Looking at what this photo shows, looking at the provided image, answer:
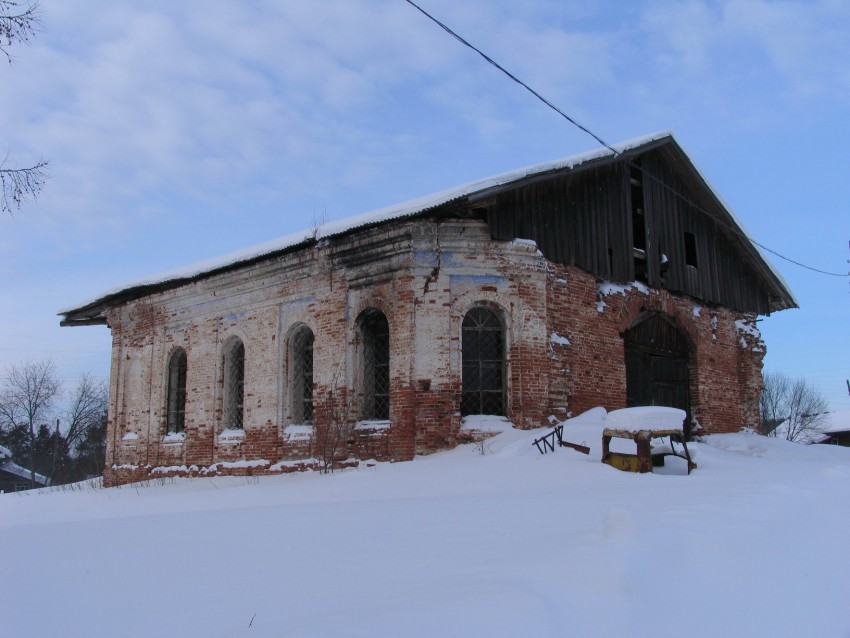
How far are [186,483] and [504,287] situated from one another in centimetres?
725

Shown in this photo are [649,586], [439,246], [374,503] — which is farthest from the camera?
[439,246]

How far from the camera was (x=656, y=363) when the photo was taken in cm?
1408

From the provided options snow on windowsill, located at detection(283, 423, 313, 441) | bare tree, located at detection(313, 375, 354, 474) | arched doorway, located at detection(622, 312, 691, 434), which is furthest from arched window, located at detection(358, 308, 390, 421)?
arched doorway, located at detection(622, 312, 691, 434)

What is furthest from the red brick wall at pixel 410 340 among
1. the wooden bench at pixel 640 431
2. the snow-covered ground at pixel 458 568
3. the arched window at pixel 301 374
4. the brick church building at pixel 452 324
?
the snow-covered ground at pixel 458 568

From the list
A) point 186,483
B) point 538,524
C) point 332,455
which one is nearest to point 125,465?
point 186,483

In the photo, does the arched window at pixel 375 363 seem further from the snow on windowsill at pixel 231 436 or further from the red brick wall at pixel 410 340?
the snow on windowsill at pixel 231 436

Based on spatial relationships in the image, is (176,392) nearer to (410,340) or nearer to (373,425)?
(373,425)

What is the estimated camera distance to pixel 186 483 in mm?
13938

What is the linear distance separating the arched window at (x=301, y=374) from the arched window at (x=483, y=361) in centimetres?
327

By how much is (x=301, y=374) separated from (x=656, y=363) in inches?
266

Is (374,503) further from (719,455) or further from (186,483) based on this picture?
(186,483)

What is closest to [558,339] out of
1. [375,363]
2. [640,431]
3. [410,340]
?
[410,340]

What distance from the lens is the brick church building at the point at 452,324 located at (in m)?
11.3

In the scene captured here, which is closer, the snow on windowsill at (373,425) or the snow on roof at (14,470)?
the snow on windowsill at (373,425)
